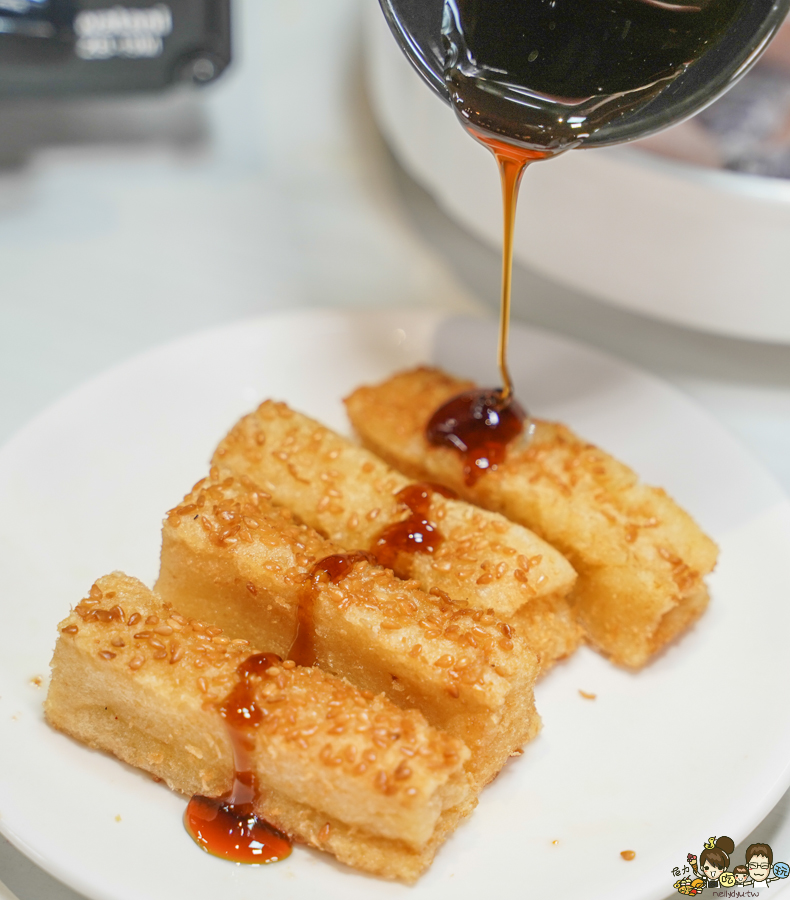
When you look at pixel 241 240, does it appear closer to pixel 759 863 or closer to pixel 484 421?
pixel 484 421

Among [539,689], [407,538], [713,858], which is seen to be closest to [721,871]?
[713,858]

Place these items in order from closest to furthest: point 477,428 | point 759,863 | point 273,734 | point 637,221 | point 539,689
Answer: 1. point 273,734
2. point 759,863
3. point 539,689
4. point 477,428
5. point 637,221

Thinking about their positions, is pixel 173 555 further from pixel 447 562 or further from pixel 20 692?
pixel 447 562

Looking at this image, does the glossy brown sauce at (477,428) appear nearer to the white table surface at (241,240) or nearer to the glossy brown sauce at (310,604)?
the glossy brown sauce at (310,604)

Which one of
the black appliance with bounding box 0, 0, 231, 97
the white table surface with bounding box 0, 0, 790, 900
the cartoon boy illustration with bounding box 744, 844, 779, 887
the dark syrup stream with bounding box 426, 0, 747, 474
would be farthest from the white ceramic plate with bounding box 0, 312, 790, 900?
the black appliance with bounding box 0, 0, 231, 97

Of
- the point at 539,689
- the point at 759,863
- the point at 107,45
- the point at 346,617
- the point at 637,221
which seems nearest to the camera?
the point at 759,863

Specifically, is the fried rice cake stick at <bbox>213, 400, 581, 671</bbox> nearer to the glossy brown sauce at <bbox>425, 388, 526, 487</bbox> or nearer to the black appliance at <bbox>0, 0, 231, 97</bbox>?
the glossy brown sauce at <bbox>425, 388, 526, 487</bbox>

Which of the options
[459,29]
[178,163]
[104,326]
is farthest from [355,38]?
[459,29]
